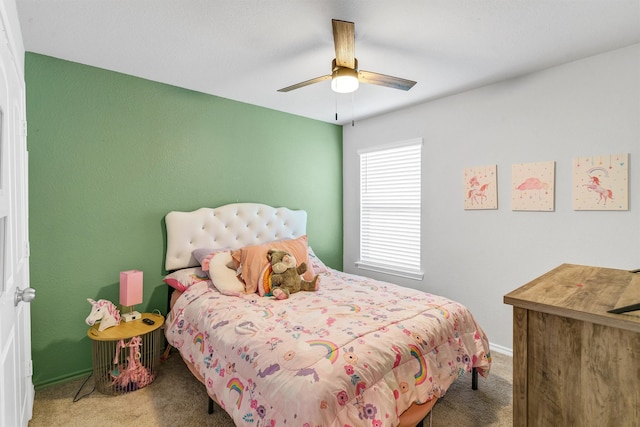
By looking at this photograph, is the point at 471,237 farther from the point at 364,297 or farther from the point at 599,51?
the point at 599,51

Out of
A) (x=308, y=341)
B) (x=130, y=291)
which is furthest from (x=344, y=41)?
(x=130, y=291)

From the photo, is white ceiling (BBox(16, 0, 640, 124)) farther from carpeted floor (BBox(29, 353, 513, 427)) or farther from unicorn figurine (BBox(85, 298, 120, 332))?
carpeted floor (BBox(29, 353, 513, 427))

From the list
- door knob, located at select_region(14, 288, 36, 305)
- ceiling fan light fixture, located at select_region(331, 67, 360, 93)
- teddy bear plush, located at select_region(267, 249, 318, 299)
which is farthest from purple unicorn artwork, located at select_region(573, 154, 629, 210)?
door knob, located at select_region(14, 288, 36, 305)

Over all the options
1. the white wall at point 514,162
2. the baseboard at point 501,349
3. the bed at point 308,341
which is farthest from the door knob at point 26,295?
the baseboard at point 501,349

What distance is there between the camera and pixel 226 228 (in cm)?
328

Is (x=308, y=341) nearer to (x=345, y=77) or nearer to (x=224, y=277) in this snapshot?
(x=224, y=277)

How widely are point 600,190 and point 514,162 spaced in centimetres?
65

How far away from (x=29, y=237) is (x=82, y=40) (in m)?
1.41

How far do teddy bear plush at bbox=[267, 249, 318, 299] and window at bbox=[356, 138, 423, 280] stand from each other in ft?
4.75

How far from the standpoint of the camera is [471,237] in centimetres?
322

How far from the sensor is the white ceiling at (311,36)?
187cm

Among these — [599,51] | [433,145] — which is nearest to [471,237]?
[433,145]

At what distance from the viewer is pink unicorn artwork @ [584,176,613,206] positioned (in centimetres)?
241

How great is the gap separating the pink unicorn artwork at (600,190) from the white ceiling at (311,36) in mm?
939
